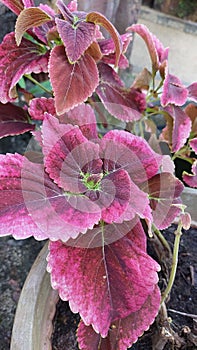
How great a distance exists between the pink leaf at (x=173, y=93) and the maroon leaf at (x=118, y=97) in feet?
0.13

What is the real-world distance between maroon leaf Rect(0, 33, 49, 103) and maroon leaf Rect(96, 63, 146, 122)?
3.5 inches

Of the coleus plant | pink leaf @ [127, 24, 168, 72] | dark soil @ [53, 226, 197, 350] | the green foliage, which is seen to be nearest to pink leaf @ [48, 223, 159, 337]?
the coleus plant

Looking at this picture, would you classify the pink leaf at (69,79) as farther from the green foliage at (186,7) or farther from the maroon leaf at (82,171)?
the green foliage at (186,7)

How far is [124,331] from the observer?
48 centimetres

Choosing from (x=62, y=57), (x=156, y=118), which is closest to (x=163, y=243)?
(x=62, y=57)

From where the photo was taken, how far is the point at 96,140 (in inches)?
20.2

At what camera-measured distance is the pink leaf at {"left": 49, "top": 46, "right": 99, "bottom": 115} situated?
0.50 m

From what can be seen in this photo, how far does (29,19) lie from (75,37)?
0.06 meters

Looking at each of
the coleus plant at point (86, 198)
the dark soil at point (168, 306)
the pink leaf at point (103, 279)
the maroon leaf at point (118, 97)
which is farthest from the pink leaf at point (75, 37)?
the dark soil at point (168, 306)

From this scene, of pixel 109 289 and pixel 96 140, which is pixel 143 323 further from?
pixel 96 140

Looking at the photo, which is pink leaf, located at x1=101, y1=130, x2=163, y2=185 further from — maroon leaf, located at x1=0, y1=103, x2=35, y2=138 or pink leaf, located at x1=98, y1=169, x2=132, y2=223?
maroon leaf, located at x1=0, y1=103, x2=35, y2=138

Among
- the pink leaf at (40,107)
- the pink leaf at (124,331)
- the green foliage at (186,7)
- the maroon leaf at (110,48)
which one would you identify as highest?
the maroon leaf at (110,48)

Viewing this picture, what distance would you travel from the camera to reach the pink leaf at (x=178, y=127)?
0.64 metres

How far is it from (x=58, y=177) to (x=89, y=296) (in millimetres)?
124
